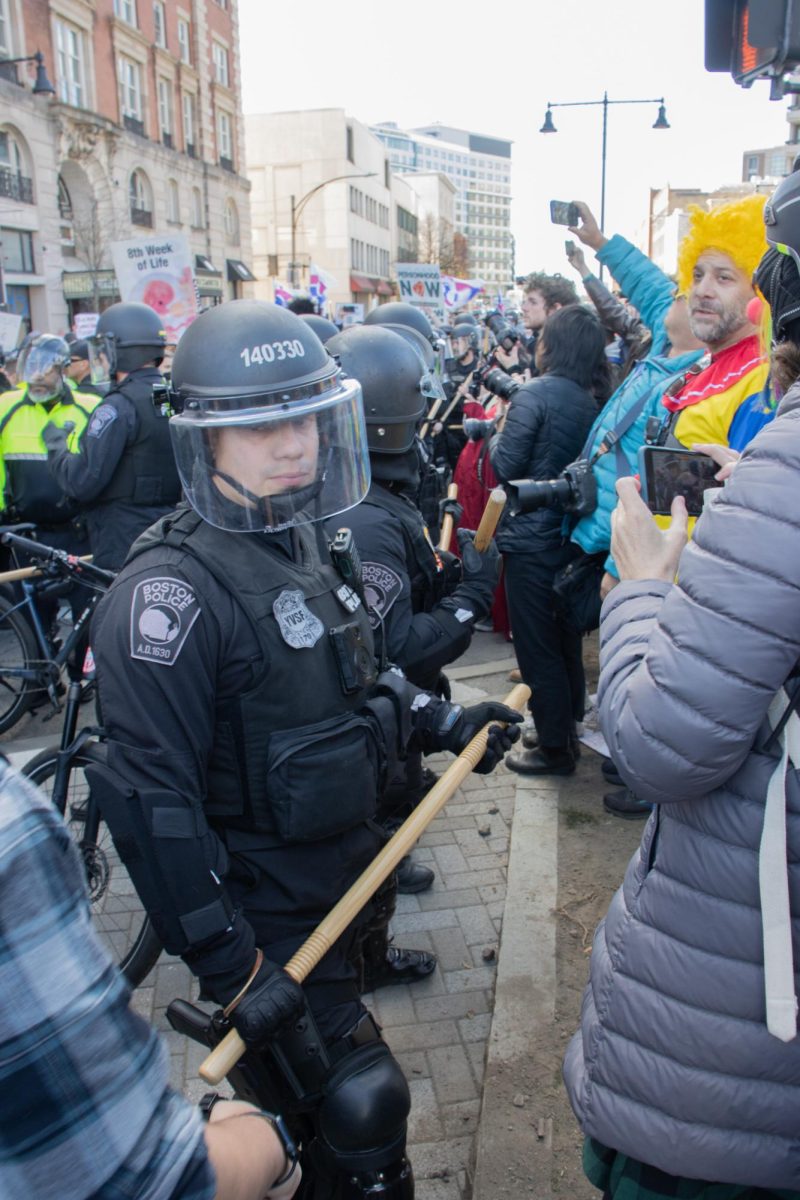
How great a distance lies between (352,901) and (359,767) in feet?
0.97

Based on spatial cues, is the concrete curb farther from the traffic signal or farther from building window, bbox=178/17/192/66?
building window, bbox=178/17/192/66

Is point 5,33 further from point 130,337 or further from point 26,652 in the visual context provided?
point 26,652

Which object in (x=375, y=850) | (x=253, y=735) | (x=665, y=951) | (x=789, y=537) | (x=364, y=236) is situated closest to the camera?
(x=789, y=537)

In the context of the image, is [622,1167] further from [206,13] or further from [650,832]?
[206,13]

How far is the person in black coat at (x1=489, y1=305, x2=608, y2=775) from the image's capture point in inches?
174

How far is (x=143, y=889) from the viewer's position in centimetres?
174

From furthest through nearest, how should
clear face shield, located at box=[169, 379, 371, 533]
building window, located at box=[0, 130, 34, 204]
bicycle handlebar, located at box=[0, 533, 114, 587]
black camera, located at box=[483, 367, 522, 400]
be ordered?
building window, located at box=[0, 130, 34, 204] < black camera, located at box=[483, 367, 522, 400] < bicycle handlebar, located at box=[0, 533, 114, 587] < clear face shield, located at box=[169, 379, 371, 533]

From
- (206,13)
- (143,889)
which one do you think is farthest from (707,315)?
(206,13)

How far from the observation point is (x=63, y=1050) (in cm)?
83

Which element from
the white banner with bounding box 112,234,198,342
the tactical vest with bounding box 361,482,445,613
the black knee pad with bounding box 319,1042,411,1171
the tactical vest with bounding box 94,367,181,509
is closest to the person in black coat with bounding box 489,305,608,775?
the tactical vest with bounding box 361,482,445,613

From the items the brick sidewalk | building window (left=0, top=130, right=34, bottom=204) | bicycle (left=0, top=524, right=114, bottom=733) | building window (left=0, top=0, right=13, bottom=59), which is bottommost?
the brick sidewalk

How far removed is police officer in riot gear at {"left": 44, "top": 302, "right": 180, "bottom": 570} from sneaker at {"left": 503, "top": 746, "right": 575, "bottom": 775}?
90.0 inches

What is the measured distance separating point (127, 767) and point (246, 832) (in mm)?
306

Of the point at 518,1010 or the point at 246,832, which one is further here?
the point at 518,1010
